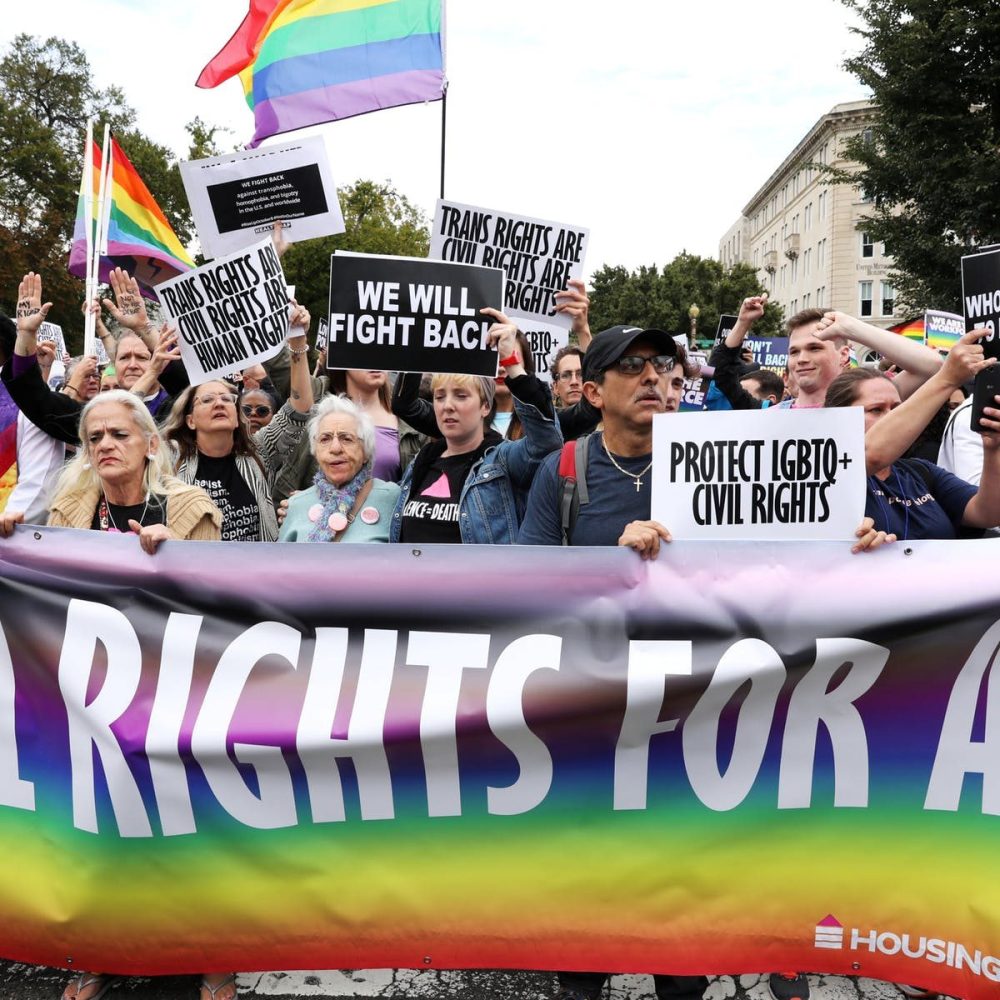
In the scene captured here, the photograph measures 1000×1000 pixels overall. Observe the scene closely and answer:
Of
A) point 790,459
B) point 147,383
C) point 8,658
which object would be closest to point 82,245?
point 147,383

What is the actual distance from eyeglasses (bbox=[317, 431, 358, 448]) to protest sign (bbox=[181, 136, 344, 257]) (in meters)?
2.02

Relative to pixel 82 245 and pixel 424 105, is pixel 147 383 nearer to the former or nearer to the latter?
pixel 424 105

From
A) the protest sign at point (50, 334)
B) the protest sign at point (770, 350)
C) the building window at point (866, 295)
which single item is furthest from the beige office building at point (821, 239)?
the protest sign at point (50, 334)

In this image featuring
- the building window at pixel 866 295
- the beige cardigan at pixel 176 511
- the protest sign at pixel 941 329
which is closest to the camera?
the beige cardigan at pixel 176 511

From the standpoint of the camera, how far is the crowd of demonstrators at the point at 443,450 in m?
3.01

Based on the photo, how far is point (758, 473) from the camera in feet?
9.12

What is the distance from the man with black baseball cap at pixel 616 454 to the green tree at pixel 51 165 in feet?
122

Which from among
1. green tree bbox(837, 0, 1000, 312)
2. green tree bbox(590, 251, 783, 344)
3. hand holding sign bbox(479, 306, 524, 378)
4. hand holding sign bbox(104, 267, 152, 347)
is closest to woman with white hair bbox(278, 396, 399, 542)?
hand holding sign bbox(479, 306, 524, 378)

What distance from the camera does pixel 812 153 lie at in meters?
79.2

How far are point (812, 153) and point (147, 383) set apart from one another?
3323 inches

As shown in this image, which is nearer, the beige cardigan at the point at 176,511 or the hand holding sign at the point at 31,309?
the beige cardigan at the point at 176,511

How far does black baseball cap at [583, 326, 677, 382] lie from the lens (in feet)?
10.00

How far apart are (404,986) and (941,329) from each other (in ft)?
24.5

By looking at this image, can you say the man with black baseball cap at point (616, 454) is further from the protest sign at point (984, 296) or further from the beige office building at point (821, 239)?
the beige office building at point (821, 239)
